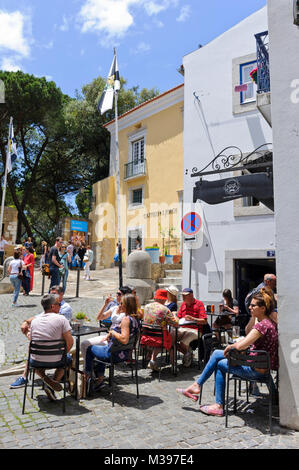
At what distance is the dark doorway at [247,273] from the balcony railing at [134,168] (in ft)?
41.3

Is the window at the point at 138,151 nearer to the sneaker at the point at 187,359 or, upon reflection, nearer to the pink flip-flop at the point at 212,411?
the sneaker at the point at 187,359

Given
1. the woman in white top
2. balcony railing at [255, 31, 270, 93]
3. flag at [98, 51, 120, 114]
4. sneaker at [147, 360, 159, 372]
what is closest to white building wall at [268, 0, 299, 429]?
sneaker at [147, 360, 159, 372]

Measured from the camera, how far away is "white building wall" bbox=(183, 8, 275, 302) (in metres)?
9.66

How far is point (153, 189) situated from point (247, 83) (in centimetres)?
1098

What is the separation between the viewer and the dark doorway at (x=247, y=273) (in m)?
9.66

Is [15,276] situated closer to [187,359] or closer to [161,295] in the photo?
[161,295]

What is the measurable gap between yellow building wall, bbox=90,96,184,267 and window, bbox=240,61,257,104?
349 inches

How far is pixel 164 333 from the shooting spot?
561cm

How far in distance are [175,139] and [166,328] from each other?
15632mm

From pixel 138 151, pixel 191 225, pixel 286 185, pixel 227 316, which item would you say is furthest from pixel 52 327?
pixel 138 151

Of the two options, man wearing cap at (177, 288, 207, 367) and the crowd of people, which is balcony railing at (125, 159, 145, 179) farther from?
the crowd of people

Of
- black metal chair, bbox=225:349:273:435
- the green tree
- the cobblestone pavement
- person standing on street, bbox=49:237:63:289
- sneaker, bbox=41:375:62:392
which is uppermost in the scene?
the green tree
